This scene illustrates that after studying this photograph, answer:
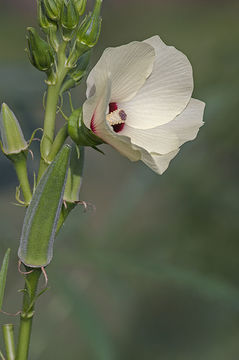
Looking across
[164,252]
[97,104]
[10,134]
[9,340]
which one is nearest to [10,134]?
[10,134]

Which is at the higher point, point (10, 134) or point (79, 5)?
point (79, 5)

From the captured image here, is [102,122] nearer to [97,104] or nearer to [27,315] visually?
[97,104]

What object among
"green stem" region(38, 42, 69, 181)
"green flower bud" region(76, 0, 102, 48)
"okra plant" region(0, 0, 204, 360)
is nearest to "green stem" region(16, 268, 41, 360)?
"okra plant" region(0, 0, 204, 360)

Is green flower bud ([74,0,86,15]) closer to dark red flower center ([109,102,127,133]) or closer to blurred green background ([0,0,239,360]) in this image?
dark red flower center ([109,102,127,133])

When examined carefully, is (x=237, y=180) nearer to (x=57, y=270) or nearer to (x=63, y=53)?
(x=57, y=270)

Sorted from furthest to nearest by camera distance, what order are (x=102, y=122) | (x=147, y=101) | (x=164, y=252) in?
1. (x=164, y=252)
2. (x=147, y=101)
3. (x=102, y=122)

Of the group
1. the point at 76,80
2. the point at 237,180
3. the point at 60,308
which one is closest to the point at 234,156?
the point at 237,180
